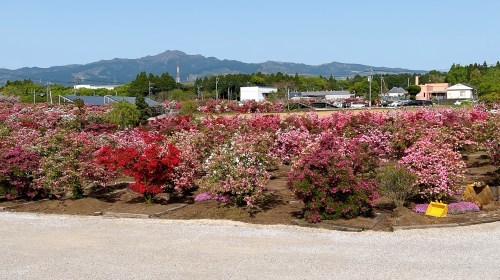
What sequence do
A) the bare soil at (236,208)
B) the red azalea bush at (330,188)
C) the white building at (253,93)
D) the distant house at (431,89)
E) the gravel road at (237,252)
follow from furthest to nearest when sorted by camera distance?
the distant house at (431,89)
the white building at (253,93)
the red azalea bush at (330,188)
the bare soil at (236,208)
the gravel road at (237,252)

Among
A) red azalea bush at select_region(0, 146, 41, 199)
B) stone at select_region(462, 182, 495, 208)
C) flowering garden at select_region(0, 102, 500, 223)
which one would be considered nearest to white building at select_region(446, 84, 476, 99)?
flowering garden at select_region(0, 102, 500, 223)

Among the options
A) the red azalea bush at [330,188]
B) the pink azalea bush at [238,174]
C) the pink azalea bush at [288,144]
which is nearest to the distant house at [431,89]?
the pink azalea bush at [288,144]

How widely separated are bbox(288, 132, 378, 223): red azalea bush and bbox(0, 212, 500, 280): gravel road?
0.81 metres

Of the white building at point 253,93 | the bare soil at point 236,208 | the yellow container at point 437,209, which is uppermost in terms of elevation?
the white building at point 253,93

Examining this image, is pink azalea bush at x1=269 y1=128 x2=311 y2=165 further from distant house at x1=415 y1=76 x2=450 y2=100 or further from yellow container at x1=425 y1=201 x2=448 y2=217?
distant house at x1=415 y1=76 x2=450 y2=100

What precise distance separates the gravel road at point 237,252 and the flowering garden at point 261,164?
122 centimetres

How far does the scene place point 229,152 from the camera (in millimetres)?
13516

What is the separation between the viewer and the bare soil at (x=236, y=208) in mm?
11641

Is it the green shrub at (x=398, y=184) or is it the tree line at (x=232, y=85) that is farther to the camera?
the tree line at (x=232, y=85)

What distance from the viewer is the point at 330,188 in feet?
38.6

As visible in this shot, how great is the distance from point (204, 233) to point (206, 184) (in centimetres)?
219

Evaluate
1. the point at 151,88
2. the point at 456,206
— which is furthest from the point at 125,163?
the point at 151,88

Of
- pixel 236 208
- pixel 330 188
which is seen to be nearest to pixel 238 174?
pixel 236 208

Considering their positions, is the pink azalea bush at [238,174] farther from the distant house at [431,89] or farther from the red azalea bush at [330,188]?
the distant house at [431,89]
